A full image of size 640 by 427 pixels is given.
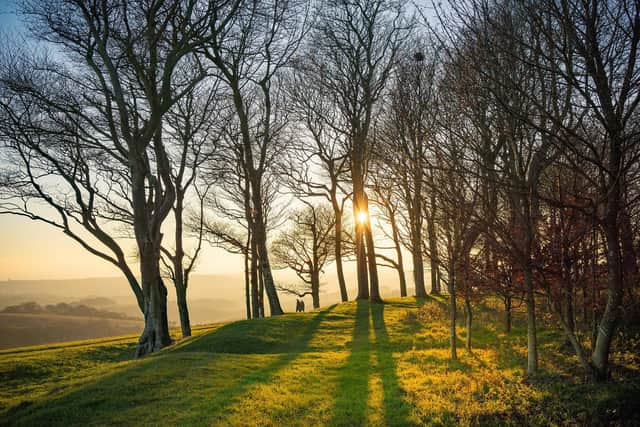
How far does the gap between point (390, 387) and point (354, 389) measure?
726 millimetres

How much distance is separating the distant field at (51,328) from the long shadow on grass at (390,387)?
39582mm

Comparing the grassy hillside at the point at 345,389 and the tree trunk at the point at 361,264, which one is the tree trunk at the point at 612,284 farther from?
the tree trunk at the point at 361,264

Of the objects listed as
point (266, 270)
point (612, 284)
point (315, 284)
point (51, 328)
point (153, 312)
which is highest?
point (266, 270)

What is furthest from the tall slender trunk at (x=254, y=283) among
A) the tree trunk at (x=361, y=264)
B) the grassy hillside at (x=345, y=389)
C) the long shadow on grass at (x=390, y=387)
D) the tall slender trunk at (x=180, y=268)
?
the long shadow on grass at (x=390, y=387)

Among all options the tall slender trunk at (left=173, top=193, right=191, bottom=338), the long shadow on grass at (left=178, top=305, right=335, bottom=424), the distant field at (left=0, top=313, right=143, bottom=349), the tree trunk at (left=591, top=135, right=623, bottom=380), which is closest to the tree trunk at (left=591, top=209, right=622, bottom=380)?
the tree trunk at (left=591, top=135, right=623, bottom=380)

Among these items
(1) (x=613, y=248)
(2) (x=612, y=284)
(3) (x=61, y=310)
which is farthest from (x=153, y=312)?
(3) (x=61, y=310)

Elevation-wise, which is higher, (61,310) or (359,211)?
(359,211)

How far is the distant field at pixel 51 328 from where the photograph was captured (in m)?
41.2

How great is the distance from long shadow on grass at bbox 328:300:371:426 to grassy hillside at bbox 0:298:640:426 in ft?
0.10

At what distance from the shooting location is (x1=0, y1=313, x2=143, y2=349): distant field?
41222 mm

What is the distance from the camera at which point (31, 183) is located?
17312 mm

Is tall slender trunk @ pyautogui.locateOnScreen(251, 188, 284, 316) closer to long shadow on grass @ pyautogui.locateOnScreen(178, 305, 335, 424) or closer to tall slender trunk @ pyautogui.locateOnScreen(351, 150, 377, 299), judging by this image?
tall slender trunk @ pyautogui.locateOnScreen(351, 150, 377, 299)

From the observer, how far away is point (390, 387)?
8.37m

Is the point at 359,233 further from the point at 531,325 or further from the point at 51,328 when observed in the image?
the point at 51,328
